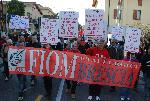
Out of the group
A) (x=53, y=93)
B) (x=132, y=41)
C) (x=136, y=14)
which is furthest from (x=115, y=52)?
(x=136, y=14)

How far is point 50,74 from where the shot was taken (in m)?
12.7

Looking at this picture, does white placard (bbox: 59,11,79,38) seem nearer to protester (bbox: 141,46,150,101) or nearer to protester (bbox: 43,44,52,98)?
protester (bbox: 43,44,52,98)

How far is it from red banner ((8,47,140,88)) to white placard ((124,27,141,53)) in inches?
107

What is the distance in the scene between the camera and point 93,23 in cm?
1458

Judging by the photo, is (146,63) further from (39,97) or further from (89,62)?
(39,97)

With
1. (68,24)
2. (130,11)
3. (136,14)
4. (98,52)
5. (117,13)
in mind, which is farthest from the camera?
(130,11)

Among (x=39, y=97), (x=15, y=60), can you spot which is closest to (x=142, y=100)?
(x=39, y=97)

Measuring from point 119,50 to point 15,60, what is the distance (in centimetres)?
479

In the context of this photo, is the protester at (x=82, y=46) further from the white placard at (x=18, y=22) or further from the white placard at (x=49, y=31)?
the white placard at (x=18, y=22)

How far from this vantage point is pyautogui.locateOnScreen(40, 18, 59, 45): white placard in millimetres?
14953

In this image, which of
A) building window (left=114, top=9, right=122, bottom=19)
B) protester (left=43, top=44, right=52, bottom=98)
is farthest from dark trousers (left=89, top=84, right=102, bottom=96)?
building window (left=114, top=9, right=122, bottom=19)

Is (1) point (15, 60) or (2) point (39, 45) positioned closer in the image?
(1) point (15, 60)

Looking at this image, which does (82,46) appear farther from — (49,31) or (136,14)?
(136,14)

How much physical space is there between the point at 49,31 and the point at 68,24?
2.36 ft
